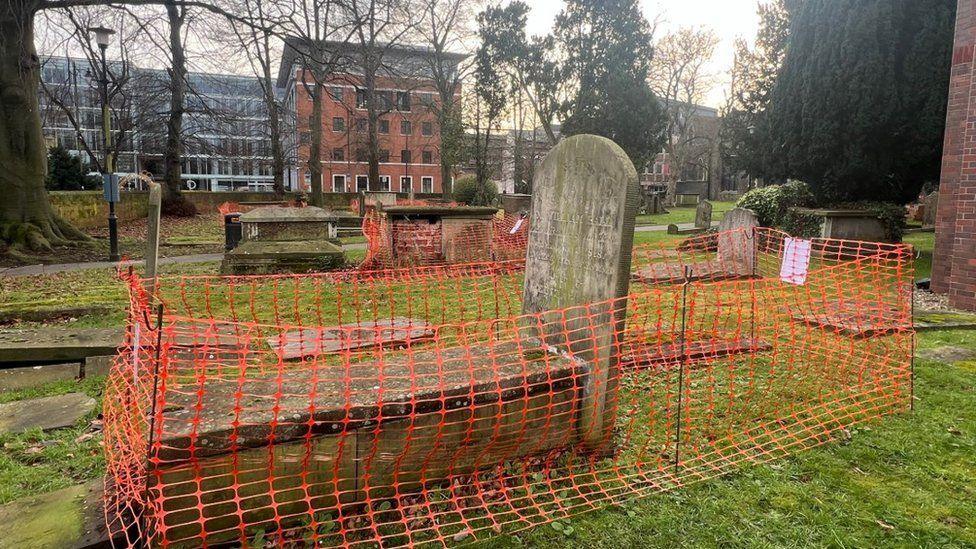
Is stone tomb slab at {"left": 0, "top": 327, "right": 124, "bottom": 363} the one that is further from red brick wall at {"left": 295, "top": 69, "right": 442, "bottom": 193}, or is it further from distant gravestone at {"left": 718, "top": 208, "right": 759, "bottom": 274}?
red brick wall at {"left": 295, "top": 69, "right": 442, "bottom": 193}

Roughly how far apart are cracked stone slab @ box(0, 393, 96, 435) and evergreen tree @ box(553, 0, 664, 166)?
22.3 metres

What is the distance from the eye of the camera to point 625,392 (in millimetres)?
4668

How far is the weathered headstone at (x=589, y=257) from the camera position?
348 centimetres

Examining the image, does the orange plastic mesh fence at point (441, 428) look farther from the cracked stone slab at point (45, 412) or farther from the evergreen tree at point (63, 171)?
the evergreen tree at point (63, 171)

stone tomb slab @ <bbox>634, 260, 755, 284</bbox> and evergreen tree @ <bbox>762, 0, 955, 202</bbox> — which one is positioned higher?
evergreen tree @ <bbox>762, 0, 955, 202</bbox>

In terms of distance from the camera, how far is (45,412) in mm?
4109

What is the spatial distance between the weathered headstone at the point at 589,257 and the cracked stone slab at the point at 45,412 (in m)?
3.45

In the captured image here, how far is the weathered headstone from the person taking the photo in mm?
3477

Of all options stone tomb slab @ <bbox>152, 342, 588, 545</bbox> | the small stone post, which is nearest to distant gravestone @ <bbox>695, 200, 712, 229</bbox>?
stone tomb slab @ <bbox>152, 342, 588, 545</bbox>

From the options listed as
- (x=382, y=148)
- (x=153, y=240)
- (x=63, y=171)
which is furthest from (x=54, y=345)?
(x=382, y=148)

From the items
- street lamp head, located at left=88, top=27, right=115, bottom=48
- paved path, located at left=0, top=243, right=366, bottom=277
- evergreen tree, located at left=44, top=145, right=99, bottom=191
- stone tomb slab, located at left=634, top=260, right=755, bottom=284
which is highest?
street lamp head, located at left=88, top=27, right=115, bottom=48

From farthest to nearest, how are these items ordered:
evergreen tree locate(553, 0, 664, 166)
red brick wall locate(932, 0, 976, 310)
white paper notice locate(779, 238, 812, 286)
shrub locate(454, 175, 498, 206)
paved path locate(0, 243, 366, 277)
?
shrub locate(454, 175, 498, 206)
evergreen tree locate(553, 0, 664, 166)
paved path locate(0, 243, 366, 277)
red brick wall locate(932, 0, 976, 310)
white paper notice locate(779, 238, 812, 286)

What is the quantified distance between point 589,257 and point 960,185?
809cm

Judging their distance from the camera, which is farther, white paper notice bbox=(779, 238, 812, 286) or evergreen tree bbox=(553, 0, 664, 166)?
evergreen tree bbox=(553, 0, 664, 166)
